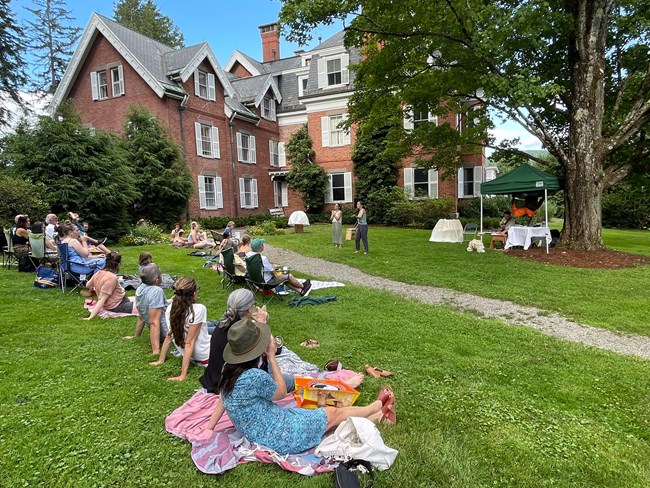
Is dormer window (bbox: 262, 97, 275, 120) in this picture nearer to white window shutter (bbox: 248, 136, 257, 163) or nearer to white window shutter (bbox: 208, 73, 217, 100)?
white window shutter (bbox: 248, 136, 257, 163)

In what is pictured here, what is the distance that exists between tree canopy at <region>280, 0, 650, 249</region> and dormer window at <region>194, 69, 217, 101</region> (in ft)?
37.8

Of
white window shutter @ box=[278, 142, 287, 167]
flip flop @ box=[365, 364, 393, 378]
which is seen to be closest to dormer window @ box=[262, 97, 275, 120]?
white window shutter @ box=[278, 142, 287, 167]

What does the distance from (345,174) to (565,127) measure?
462 inches

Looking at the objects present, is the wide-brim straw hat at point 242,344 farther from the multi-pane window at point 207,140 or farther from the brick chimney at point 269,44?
the brick chimney at point 269,44

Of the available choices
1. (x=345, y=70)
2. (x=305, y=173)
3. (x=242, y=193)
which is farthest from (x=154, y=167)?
(x=345, y=70)

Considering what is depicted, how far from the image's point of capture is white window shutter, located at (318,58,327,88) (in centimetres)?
2416

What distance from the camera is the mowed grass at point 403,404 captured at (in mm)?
2615

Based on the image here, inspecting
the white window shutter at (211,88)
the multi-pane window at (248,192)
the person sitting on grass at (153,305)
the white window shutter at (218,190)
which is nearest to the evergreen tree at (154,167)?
the white window shutter at (218,190)

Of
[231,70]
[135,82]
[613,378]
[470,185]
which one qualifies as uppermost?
[231,70]

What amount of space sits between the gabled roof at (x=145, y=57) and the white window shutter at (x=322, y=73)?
19.7ft

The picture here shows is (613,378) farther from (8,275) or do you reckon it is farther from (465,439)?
(8,275)

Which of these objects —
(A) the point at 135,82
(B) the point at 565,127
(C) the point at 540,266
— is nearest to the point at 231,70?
(A) the point at 135,82

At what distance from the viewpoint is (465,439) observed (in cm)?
296

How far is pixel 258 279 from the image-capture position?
6.77 meters
